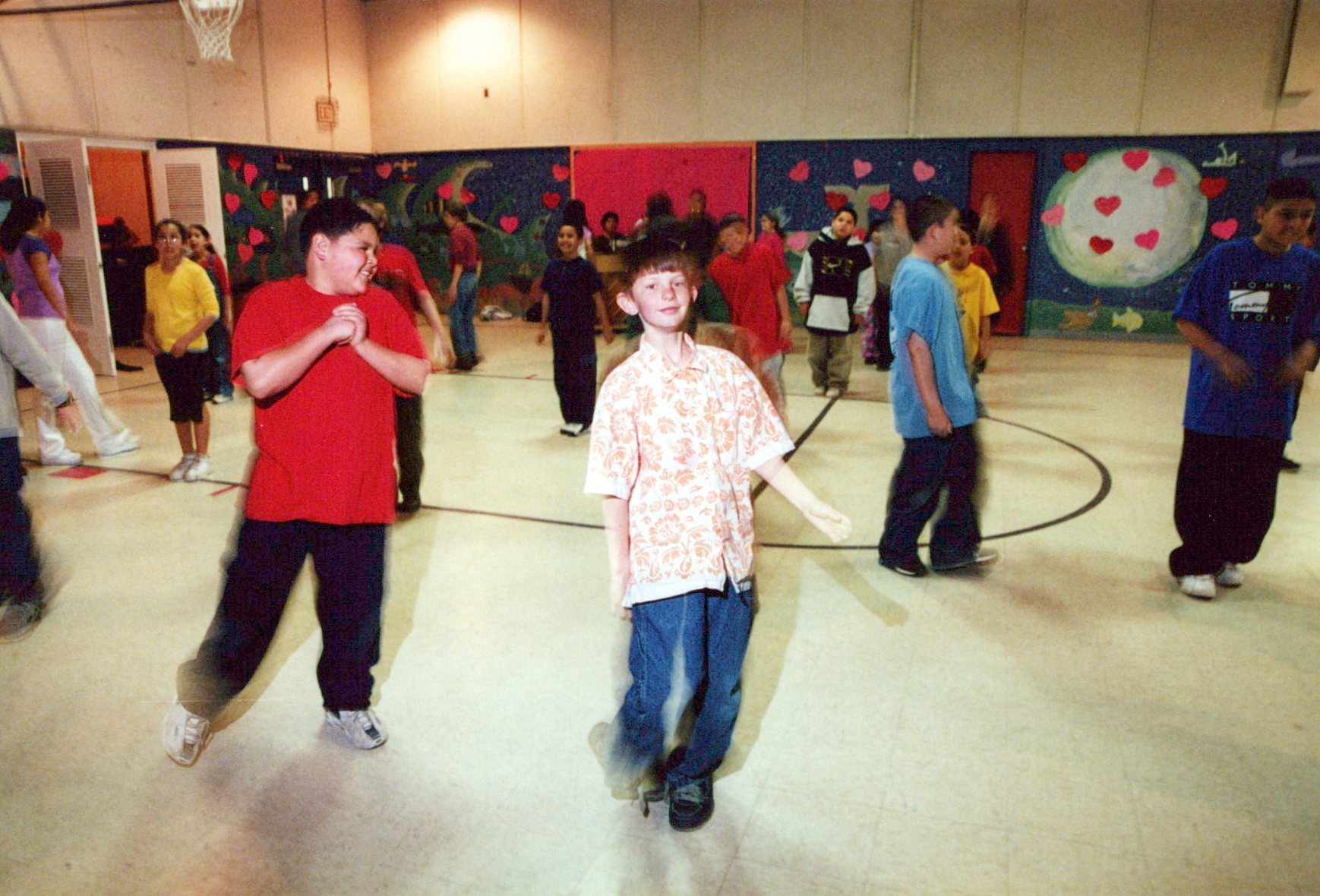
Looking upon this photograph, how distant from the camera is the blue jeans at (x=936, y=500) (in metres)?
3.98

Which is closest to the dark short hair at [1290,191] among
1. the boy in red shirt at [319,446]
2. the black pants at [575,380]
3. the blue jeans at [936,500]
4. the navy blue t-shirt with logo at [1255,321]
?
the navy blue t-shirt with logo at [1255,321]

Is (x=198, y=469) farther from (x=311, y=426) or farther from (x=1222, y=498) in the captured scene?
(x=1222, y=498)

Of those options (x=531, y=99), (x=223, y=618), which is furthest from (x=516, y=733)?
(x=531, y=99)

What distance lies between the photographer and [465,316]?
10.1m

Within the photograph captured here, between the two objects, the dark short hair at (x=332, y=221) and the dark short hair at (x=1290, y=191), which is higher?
the dark short hair at (x=1290, y=191)

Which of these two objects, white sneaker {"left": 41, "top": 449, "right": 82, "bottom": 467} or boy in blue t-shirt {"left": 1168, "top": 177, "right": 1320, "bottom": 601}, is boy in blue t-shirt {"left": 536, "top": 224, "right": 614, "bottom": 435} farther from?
boy in blue t-shirt {"left": 1168, "top": 177, "right": 1320, "bottom": 601}

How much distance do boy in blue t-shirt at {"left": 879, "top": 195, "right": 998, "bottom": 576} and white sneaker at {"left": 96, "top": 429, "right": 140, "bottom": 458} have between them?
5.21 meters

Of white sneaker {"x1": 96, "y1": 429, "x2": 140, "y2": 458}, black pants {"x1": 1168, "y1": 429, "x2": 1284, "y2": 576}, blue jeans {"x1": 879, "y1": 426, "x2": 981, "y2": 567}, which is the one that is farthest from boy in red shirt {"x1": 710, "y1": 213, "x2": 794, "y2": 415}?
white sneaker {"x1": 96, "y1": 429, "x2": 140, "y2": 458}

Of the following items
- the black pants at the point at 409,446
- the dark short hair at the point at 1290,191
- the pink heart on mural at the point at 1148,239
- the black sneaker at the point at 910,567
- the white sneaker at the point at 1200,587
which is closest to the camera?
the dark short hair at the point at 1290,191

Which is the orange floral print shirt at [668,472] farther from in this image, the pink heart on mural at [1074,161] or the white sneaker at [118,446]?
the pink heart on mural at [1074,161]

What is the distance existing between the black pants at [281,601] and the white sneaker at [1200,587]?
128 inches

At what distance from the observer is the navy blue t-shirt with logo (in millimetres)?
3586

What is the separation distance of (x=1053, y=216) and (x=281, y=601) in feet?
40.5

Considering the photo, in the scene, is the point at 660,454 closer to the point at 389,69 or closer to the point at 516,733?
Answer: the point at 516,733
